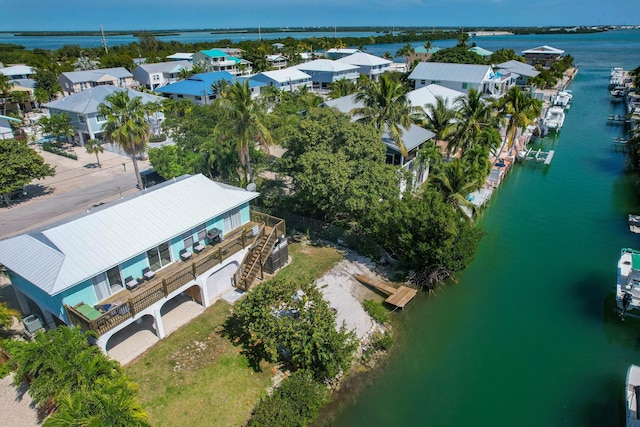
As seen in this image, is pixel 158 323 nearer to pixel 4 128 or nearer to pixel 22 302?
pixel 22 302

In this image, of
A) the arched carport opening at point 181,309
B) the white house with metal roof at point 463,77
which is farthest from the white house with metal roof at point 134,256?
the white house with metal roof at point 463,77

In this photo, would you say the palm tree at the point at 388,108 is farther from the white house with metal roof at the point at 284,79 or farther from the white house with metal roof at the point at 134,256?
the white house with metal roof at the point at 284,79

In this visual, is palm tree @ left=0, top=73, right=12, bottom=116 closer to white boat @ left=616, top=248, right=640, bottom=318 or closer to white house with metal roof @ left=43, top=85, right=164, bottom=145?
white house with metal roof @ left=43, top=85, right=164, bottom=145

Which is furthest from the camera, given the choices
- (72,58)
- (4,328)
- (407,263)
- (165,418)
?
(72,58)

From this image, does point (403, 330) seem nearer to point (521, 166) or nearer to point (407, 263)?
point (407, 263)

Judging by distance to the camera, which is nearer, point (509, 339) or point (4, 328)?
point (4, 328)

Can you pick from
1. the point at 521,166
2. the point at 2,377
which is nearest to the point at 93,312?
the point at 2,377

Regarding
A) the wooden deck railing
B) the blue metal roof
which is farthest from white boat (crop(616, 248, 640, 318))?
the blue metal roof
